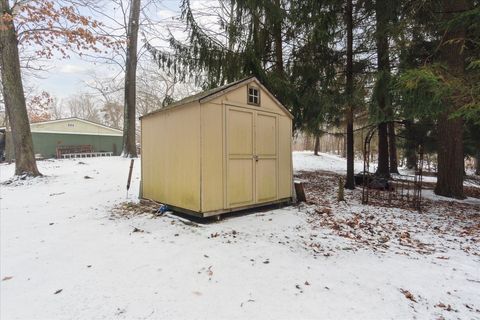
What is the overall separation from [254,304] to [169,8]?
1480 cm

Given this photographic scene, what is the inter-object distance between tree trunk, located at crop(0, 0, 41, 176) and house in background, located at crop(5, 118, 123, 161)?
1038cm

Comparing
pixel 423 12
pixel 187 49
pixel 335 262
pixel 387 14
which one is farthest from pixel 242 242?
pixel 423 12

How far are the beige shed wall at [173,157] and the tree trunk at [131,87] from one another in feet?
26.7

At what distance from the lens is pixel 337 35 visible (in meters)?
8.13

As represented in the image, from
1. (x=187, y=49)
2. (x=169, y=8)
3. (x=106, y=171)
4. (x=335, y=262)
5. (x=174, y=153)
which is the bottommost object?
(x=335, y=262)

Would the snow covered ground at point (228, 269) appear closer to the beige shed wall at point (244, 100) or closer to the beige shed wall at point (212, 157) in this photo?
the beige shed wall at point (212, 157)

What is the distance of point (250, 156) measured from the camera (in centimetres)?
538

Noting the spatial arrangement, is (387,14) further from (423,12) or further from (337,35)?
(337,35)

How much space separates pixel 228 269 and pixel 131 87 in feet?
43.2

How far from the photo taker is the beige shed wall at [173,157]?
4691 millimetres

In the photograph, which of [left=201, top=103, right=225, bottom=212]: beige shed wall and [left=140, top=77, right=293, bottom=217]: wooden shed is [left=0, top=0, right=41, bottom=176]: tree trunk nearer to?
[left=140, top=77, right=293, bottom=217]: wooden shed

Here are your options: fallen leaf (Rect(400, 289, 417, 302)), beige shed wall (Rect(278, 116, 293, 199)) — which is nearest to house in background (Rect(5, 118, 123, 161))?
beige shed wall (Rect(278, 116, 293, 199))

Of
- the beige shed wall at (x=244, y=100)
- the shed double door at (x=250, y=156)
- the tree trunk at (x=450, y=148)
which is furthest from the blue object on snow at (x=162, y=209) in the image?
the tree trunk at (x=450, y=148)

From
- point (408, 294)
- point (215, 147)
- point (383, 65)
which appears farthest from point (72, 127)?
point (408, 294)
